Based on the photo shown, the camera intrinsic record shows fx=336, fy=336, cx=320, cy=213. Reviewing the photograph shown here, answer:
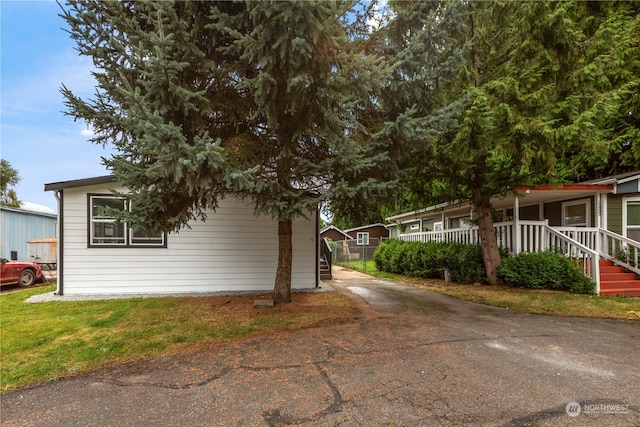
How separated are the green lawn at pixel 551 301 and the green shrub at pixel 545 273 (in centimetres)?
25

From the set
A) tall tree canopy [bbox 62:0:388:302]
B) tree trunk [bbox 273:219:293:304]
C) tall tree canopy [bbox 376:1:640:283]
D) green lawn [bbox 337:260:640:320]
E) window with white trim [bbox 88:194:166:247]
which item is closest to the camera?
tall tree canopy [bbox 62:0:388:302]

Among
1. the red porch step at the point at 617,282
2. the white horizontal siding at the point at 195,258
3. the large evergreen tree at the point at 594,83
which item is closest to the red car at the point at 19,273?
the white horizontal siding at the point at 195,258

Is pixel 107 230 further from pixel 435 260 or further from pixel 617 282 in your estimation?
pixel 617 282

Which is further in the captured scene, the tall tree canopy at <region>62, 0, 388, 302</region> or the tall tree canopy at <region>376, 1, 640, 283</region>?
the tall tree canopy at <region>376, 1, 640, 283</region>

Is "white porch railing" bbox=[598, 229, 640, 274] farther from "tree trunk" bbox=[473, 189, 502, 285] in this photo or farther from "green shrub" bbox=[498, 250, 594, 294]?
"tree trunk" bbox=[473, 189, 502, 285]

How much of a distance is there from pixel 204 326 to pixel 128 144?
3281 millimetres

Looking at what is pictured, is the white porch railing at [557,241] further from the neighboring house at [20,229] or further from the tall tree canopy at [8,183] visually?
the tall tree canopy at [8,183]

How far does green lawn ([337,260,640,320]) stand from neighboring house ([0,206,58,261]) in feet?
58.0

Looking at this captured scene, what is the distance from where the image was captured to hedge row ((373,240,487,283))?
10.3 meters

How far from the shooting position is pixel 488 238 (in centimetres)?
959

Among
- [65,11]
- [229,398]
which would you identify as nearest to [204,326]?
[229,398]

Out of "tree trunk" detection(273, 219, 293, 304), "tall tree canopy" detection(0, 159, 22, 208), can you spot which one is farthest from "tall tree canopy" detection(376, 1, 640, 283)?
"tall tree canopy" detection(0, 159, 22, 208)

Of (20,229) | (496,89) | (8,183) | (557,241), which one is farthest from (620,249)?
(8,183)

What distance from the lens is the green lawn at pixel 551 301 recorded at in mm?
6586
